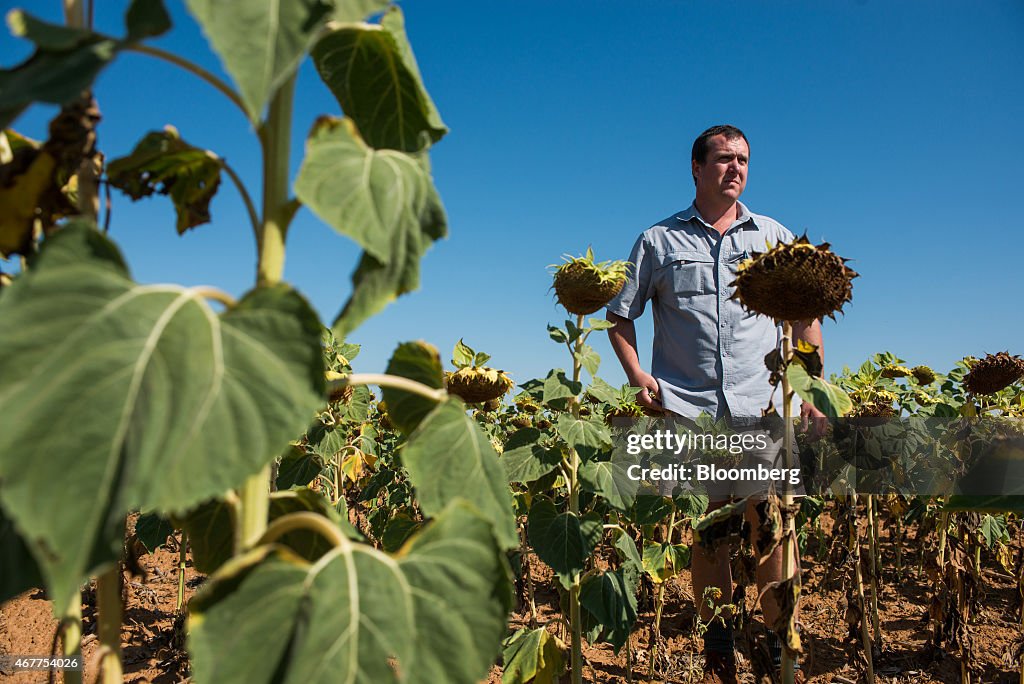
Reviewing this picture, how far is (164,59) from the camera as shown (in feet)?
3.03

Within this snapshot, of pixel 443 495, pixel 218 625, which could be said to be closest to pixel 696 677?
pixel 443 495

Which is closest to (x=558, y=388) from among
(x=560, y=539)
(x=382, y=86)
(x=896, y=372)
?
(x=560, y=539)

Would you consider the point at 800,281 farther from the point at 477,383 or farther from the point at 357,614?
the point at 477,383

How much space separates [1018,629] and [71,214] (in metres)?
5.83

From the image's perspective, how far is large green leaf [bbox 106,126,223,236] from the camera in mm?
1037

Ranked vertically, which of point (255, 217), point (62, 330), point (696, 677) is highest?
point (255, 217)

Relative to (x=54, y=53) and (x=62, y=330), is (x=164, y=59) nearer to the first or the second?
(x=54, y=53)

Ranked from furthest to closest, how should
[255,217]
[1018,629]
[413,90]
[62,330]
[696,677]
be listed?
[1018,629] → [696,677] → [413,90] → [255,217] → [62,330]

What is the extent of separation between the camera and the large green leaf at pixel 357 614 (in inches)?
30.2

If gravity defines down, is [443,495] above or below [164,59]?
below

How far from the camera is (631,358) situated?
12.5 ft

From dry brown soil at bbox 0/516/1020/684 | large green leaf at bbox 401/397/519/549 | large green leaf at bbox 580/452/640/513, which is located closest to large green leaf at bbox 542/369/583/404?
large green leaf at bbox 580/452/640/513

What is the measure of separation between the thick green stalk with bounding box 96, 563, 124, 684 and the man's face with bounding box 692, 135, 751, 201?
11.6 feet

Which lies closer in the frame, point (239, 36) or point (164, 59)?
point (239, 36)
